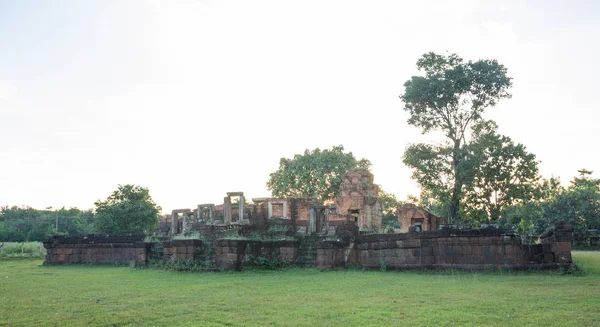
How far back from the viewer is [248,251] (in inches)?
734

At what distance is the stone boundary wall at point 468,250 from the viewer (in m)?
14.4

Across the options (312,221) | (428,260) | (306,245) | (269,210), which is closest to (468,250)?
(428,260)

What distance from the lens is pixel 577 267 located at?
14.1 meters

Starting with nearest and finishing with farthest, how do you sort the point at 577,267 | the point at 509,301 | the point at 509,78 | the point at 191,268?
1. the point at 509,301
2. the point at 577,267
3. the point at 191,268
4. the point at 509,78

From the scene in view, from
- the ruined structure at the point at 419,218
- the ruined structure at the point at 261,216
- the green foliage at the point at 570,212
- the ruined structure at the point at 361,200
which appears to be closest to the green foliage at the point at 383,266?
the ruined structure at the point at 261,216

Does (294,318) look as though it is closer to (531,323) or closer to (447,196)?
(531,323)

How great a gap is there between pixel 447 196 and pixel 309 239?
545 inches

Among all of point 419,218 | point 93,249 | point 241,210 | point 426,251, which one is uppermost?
point 241,210

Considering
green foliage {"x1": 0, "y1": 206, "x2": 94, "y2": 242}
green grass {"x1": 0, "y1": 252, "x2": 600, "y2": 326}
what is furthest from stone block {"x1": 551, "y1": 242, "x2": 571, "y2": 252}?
green foliage {"x1": 0, "y1": 206, "x2": 94, "y2": 242}

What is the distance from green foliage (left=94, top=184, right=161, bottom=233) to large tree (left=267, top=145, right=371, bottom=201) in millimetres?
14554

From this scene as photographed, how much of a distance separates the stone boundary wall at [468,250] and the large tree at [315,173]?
114ft

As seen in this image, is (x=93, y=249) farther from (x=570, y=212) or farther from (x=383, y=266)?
(x=570, y=212)

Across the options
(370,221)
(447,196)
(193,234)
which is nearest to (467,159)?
(447,196)

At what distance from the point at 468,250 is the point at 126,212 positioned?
39421 mm
